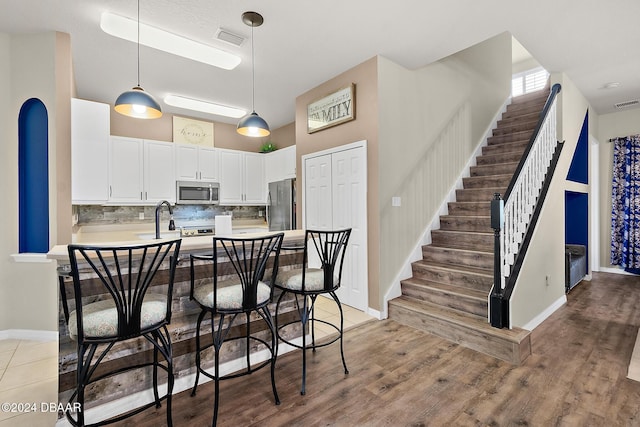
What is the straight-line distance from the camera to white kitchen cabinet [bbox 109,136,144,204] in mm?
4586

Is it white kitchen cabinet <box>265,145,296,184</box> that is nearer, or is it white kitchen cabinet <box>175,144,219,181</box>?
white kitchen cabinet <box>175,144,219,181</box>

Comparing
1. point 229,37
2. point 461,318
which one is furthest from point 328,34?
point 461,318

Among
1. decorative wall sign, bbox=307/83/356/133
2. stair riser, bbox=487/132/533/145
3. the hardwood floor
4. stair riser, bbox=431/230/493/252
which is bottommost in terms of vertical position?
the hardwood floor

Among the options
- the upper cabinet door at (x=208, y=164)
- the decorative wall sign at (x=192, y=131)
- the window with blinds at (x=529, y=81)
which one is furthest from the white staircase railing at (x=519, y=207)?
the decorative wall sign at (x=192, y=131)

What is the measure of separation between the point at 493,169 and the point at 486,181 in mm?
261

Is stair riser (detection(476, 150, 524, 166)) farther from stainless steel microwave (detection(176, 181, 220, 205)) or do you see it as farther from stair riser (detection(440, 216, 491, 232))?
stainless steel microwave (detection(176, 181, 220, 205))

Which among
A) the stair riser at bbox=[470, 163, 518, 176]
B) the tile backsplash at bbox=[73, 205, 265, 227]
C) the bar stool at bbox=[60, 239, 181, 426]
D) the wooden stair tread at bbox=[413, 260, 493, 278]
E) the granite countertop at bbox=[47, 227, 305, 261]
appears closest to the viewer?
the bar stool at bbox=[60, 239, 181, 426]

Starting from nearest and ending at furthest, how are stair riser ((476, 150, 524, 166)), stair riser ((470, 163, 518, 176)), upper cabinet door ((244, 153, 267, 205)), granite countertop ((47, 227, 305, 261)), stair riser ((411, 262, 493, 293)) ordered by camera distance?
granite countertop ((47, 227, 305, 261)), stair riser ((411, 262, 493, 293)), stair riser ((470, 163, 518, 176)), stair riser ((476, 150, 524, 166)), upper cabinet door ((244, 153, 267, 205))

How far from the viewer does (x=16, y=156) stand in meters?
3.06

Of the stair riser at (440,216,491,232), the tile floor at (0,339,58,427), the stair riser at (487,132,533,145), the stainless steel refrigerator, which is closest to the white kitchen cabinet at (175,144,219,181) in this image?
the stainless steel refrigerator

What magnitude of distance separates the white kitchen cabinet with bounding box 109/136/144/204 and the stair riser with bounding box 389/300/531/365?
4024 millimetres

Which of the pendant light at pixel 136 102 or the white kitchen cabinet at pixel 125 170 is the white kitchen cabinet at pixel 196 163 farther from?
the pendant light at pixel 136 102

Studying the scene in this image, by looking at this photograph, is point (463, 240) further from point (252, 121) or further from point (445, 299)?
point (252, 121)

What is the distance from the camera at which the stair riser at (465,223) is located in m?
3.91
